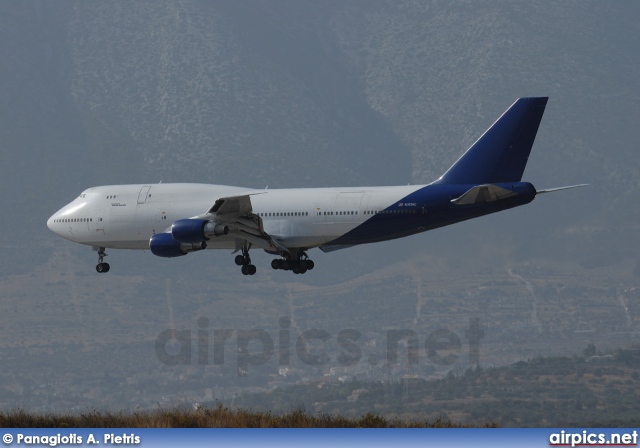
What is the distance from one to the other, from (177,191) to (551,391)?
93677mm

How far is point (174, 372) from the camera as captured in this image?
198 meters

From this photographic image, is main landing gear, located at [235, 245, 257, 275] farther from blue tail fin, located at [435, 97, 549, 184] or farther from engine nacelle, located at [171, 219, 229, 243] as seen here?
blue tail fin, located at [435, 97, 549, 184]

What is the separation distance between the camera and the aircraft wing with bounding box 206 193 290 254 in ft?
210

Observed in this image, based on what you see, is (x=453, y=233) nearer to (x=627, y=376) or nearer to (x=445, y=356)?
(x=445, y=356)

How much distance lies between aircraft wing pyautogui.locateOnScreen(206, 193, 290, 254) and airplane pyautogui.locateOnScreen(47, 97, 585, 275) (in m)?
0.05

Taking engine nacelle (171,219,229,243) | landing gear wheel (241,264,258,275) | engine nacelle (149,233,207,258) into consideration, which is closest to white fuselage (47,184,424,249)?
landing gear wheel (241,264,258,275)

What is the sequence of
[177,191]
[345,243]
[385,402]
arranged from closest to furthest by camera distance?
[345,243] → [177,191] → [385,402]

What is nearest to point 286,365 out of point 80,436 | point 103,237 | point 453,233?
point 453,233

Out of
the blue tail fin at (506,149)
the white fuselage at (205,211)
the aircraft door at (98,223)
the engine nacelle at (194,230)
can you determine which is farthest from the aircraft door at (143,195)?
the blue tail fin at (506,149)

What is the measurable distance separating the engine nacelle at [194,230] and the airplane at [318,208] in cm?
5

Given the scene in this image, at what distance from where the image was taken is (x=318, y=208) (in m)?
64.6

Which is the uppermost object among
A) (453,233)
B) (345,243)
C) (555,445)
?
(453,233)

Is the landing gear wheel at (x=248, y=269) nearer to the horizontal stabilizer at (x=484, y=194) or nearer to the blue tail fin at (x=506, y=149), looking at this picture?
the blue tail fin at (x=506, y=149)

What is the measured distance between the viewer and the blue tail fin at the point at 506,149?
62469mm
